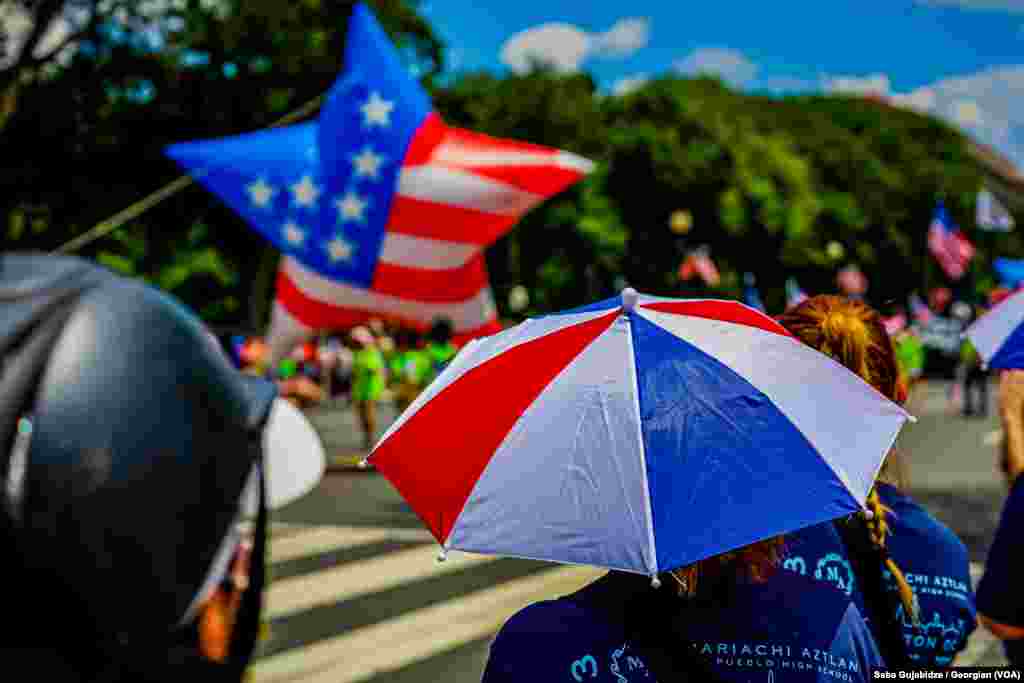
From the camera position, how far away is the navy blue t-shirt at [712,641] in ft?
6.62

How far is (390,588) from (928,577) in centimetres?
598

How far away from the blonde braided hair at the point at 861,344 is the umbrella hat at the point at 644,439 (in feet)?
0.98

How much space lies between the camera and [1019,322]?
3619 millimetres

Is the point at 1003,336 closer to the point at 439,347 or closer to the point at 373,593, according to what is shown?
the point at 373,593

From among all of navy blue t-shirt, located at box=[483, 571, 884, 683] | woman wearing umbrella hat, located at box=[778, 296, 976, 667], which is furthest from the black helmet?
woman wearing umbrella hat, located at box=[778, 296, 976, 667]

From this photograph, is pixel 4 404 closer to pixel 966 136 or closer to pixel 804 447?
pixel 804 447

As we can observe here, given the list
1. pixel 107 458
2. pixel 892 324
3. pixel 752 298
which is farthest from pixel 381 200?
pixel 752 298

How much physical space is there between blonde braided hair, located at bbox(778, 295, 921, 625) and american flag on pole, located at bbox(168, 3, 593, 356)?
4411 mm

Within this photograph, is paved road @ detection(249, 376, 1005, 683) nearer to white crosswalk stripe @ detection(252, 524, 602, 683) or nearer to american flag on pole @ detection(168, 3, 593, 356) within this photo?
white crosswalk stripe @ detection(252, 524, 602, 683)

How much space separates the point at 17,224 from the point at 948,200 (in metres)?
54.7

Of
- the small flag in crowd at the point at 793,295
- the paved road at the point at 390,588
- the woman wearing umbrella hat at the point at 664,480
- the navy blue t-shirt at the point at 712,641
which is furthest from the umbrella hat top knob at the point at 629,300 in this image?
the paved road at the point at 390,588

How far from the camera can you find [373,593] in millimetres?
8133

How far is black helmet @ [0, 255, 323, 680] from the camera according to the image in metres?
1.00

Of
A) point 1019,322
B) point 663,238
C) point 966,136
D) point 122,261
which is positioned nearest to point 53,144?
point 122,261
